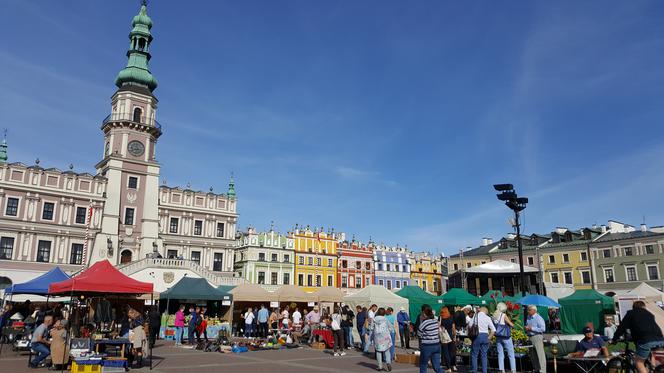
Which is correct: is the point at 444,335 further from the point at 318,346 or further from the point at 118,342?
the point at 118,342

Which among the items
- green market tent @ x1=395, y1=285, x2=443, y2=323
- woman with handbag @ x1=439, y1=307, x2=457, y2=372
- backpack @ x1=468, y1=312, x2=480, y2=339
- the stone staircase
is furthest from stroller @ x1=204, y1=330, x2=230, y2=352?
the stone staircase

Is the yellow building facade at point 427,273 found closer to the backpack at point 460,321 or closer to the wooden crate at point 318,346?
the wooden crate at point 318,346

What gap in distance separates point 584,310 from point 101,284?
28375mm

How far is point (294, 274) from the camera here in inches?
2377

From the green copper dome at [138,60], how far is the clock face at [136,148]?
6.02m

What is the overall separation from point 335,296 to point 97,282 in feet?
61.0

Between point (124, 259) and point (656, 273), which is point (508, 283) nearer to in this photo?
point (656, 273)

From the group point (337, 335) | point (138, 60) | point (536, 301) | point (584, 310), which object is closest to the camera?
point (337, 335)

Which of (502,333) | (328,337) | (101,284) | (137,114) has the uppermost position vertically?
(137,114)

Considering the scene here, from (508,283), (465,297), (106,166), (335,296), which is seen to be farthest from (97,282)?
(508,283)

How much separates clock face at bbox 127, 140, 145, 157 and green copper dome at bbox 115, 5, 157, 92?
19.8 ft

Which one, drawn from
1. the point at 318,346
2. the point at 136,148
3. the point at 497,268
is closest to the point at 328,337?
the point at 318,346

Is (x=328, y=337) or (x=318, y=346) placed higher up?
(x=328, y=337)

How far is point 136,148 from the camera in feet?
144
